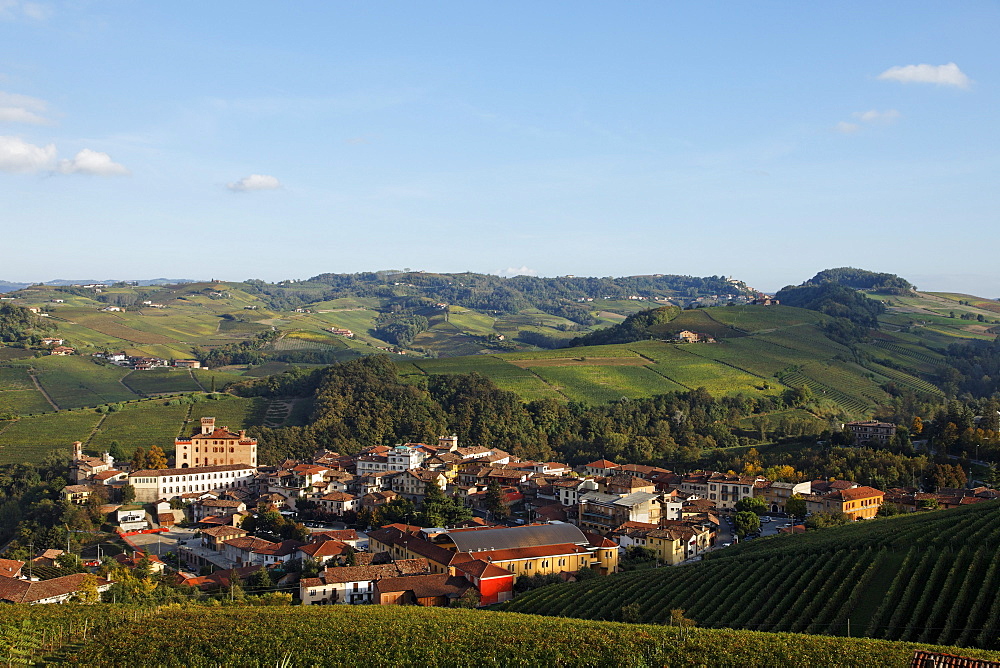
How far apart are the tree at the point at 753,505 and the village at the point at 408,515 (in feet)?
0.43

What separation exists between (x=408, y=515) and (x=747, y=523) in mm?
19403

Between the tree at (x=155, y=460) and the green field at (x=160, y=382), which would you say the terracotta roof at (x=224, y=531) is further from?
the green field at (x=160, y=382)

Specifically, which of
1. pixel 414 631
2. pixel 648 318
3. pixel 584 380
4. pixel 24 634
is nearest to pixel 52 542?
pixel 24 634

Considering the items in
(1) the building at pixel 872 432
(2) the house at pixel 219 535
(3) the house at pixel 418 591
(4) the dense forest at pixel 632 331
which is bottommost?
(2) the house at pixel 219 535

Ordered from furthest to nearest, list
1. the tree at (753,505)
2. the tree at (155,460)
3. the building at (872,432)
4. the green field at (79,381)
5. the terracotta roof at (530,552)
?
the green field at (79,381), the building at (872,432), the tree at (155,460), the tree at (753,505), the terracotta roof at (530,552)

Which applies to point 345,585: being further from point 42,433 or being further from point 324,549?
point 42,433

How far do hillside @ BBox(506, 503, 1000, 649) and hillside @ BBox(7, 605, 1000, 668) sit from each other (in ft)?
11.7

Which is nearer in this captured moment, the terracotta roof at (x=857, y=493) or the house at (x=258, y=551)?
the house at (x=258, y=551)

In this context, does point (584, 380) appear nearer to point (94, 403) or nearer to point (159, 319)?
point (94, 403)

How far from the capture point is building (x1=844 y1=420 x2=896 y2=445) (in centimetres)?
6425

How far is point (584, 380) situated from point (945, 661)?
72485 mm

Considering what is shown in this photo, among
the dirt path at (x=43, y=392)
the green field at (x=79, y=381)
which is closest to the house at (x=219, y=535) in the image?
the dirt path at (x=43, y=392)

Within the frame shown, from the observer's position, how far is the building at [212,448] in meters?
63.9

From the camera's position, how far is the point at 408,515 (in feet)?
172
